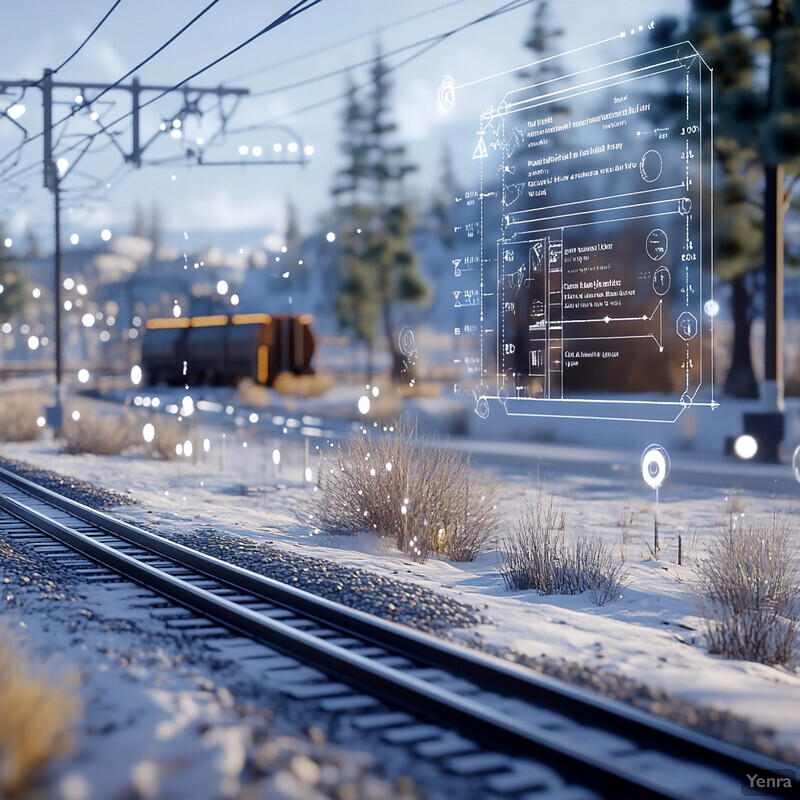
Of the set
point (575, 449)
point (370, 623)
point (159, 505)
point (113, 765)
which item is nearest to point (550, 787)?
point (113, 765)

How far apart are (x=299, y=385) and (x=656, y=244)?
1297 inches

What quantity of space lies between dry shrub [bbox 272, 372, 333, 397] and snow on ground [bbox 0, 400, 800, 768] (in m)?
19.8

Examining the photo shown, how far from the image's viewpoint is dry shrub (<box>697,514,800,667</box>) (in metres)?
7.58

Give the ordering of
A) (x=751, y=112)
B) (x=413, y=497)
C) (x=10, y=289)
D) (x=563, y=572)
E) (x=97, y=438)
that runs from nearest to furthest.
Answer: (x=563, y=572), (x=413, y=497), (x=751, y=112), (x=97, y=438), (x=10, y=289)

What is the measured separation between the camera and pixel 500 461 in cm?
2252

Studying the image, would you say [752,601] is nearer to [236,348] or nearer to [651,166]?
[651,166]

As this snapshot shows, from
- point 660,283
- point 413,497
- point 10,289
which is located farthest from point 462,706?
point 10,289

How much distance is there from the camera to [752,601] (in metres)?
8.55

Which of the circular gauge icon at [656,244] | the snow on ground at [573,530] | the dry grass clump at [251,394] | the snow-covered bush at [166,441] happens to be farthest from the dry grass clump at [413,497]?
the dry grass clump at [251,394]

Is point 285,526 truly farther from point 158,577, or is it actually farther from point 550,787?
point 550,787

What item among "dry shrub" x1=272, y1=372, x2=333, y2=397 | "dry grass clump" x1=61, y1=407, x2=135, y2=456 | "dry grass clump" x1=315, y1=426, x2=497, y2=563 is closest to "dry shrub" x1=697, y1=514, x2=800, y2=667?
"dry grass clump" x1=315, y1=426, x2=497, y2=563

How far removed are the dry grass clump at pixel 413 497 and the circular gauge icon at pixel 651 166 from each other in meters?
4.12

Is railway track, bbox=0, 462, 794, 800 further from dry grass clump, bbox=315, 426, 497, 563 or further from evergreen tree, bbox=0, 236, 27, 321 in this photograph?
evergreen tree, bbox=0, 236, 27, 321

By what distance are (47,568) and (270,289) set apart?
13548cm
